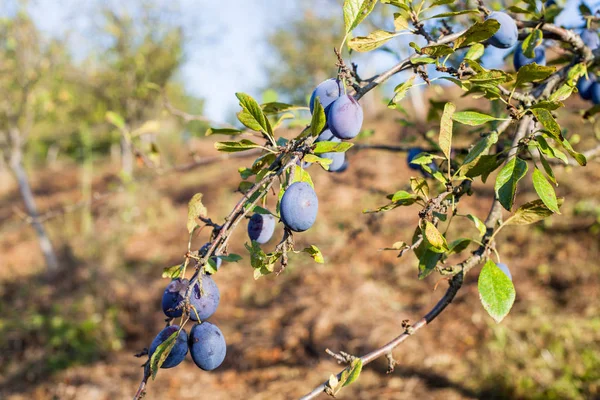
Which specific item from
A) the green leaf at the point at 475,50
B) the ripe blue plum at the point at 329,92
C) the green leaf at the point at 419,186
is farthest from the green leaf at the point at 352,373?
the green leaf at the point at 475,50

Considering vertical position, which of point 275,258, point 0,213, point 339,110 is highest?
point 339,110

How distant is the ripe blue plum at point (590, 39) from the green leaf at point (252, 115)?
95cm

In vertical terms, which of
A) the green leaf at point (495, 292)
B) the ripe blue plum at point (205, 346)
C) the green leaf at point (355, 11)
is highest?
the green leaf at point (355, 11)

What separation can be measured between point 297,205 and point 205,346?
0.84 feet

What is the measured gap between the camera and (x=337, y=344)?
10.7ft

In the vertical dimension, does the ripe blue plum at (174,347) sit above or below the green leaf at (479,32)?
below

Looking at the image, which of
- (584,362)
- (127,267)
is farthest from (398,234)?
(127,267)

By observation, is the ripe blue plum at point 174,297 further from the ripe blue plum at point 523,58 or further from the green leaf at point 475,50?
the ripe blue plum at point 523,58

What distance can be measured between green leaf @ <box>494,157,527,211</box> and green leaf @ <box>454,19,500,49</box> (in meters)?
0.20

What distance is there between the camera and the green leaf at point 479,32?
646mm

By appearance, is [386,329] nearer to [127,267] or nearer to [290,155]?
[290,155]

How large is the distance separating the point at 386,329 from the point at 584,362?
4.11 ft

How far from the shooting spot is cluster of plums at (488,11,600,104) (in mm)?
838

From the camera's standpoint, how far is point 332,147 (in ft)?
2.13
